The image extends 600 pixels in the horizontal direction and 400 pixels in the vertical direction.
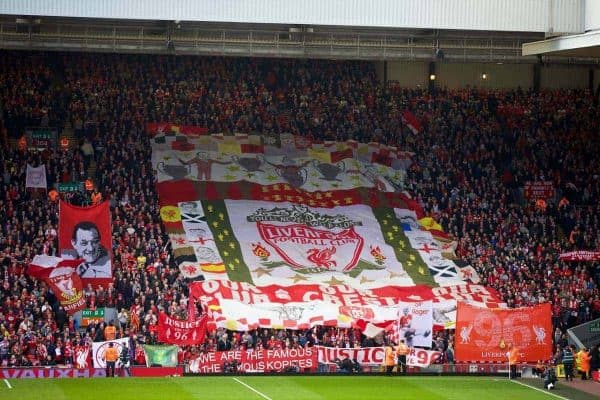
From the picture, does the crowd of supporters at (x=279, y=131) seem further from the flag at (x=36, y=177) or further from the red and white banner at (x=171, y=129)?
the red and white banner at (x=171, y=129)

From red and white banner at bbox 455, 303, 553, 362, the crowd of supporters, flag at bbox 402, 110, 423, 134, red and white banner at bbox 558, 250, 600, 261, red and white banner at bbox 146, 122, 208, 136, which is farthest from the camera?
flag at bbox 402, 110, 423, 134

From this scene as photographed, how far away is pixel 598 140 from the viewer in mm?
54531

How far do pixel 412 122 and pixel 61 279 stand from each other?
61.2ft

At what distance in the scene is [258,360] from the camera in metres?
39.4

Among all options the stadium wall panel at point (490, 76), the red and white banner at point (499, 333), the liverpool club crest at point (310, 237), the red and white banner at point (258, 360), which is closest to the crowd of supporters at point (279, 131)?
the red and white banner at point (499, 333)

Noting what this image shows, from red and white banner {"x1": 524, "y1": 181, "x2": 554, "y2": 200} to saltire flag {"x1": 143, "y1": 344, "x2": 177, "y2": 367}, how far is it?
61.0 feet

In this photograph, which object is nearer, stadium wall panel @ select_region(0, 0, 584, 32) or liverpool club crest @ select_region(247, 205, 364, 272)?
stadium wall panel @ select_region(0, 0, 584, 32)

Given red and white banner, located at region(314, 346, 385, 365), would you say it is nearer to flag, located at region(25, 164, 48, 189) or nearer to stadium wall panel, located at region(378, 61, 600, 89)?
flag, located at region(25, 164, 48, 189)

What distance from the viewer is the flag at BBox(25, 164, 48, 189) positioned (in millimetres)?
46125

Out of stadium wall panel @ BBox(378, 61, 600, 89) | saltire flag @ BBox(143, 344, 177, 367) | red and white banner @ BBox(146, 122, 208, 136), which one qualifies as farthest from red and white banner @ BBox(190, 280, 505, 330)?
stadium wall panel @ BBox(378, 61, 600, 89)

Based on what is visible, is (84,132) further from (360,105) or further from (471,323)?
(471,323)

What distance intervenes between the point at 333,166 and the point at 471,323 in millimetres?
12711

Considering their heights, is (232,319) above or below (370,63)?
below

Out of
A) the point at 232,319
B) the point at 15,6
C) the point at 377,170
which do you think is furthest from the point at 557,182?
the point at 15,6
